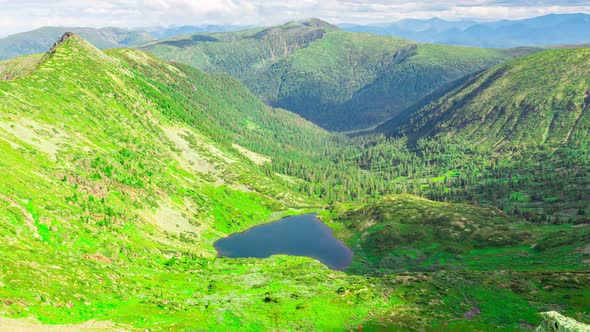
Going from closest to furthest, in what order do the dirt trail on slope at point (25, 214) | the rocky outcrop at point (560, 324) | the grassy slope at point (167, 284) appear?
1. the rocky outcrop at point (560, 324)
2. the grassy slope at point (167, 284)
3. the dirt trail on slope at point (25, 214)

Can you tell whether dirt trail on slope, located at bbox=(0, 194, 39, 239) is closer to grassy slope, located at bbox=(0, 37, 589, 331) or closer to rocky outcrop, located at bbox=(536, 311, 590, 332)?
grassy slope, located at bbox=(0, 37, 589, 331)

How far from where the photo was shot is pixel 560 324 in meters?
37.9

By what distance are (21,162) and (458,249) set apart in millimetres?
201692

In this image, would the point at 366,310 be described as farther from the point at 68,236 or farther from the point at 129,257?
the point at 68,236

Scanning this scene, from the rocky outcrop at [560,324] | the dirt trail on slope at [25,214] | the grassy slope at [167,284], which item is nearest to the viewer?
the rocky outcrop at [560,324]

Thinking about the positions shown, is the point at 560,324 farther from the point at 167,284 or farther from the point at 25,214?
the point at 25,214

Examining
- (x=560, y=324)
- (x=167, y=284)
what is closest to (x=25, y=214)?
(x=167, y=284)

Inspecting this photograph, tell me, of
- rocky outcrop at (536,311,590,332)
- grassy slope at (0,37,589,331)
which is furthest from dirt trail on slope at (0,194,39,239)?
rocky outcrop at (536,311,590,332)

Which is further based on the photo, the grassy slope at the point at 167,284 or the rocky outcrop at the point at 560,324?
the grassy slope at the point at 167,284

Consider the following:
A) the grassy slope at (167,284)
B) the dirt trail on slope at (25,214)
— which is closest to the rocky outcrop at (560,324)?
the grassy slope at (167,284)

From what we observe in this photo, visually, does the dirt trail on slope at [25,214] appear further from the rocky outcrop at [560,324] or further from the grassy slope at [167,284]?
the rocky outcrop at [560,324]

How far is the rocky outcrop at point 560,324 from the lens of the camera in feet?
119

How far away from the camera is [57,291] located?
90.1 metres

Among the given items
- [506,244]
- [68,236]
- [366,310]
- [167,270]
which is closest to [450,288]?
[366,310]
